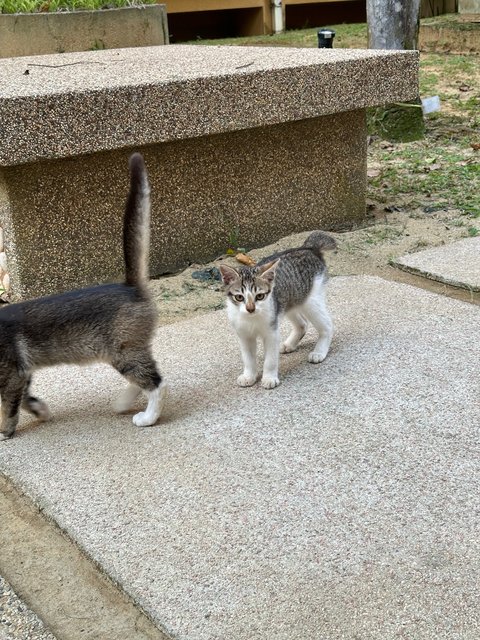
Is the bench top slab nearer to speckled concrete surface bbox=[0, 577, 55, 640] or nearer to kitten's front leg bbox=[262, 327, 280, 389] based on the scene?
kitten's front leg bbox=[262, 327, 280, 389]

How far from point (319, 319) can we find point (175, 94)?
5.23 ft

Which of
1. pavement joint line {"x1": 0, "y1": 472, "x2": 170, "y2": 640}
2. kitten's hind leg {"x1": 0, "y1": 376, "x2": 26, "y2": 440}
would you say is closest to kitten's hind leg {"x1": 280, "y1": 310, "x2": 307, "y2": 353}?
kitten's hind leg {"x1": 0, "y1": 376, "x2": 26, "y2": 440}

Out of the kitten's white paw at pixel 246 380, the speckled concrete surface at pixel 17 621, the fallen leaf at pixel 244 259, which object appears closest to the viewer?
the speckled concrete surface at pixel 17 621

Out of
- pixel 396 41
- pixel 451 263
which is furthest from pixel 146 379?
pixel 396 41

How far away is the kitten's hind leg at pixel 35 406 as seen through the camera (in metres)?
3.33

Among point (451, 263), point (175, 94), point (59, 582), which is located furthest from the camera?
point (451, 263)

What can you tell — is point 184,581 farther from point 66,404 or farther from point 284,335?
point 284,335

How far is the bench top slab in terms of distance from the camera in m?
4.15

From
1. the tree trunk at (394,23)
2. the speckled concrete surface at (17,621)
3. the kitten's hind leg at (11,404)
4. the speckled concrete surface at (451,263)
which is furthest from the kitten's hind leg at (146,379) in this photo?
the tree trunk at (394,23)

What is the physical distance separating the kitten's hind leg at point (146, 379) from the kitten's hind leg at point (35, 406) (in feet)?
1.23

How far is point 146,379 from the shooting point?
126 inches

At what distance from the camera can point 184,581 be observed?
7.78ft

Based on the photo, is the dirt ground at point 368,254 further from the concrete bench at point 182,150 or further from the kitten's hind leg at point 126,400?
the kitten's hind leg at point 126,400

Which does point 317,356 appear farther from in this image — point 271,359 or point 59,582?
point 59,582
